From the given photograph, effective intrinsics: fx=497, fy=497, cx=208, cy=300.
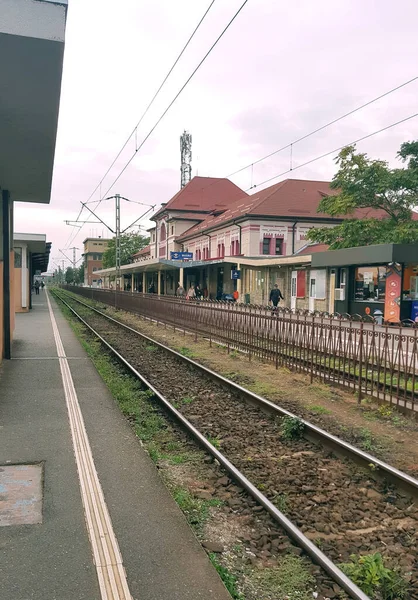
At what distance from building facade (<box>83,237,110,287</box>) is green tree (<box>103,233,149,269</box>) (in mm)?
33736

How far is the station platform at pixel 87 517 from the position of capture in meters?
3.04

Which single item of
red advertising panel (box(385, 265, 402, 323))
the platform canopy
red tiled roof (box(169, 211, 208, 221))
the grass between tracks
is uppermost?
red tiled roof (box(169, 211, 208, 221))

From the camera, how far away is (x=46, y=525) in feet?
12.4

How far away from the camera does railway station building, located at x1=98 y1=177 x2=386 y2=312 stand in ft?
100

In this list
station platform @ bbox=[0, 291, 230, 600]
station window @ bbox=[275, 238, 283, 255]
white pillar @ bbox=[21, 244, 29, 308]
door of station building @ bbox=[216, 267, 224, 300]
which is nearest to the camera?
station platform @ bbox=[0, 291, 230, 600]

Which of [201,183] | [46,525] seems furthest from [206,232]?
[46,525]

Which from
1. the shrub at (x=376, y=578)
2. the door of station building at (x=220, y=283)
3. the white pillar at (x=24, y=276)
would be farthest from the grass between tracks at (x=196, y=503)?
the door of station building at (x=220, y=283)

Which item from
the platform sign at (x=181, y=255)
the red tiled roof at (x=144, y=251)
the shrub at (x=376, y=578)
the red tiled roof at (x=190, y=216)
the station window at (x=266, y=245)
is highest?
the red tiled roof at (x=190, y=216)

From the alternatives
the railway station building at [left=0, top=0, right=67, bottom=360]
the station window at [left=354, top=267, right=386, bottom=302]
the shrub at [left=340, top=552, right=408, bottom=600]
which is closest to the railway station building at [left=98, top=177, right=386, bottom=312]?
the station window at [left=354, top=267, right=386, bottom=302]

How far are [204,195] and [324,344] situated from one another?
62207 millimetres

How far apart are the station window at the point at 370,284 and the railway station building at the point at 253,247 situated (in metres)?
3.37

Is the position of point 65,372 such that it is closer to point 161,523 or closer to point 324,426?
point 324,426

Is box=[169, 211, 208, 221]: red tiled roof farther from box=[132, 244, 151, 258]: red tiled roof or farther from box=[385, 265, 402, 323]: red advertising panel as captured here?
box=[385, 265, 402, 323]: red advertising panel

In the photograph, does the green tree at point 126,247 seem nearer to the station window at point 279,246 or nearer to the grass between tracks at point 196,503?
the station window at point 279,246
